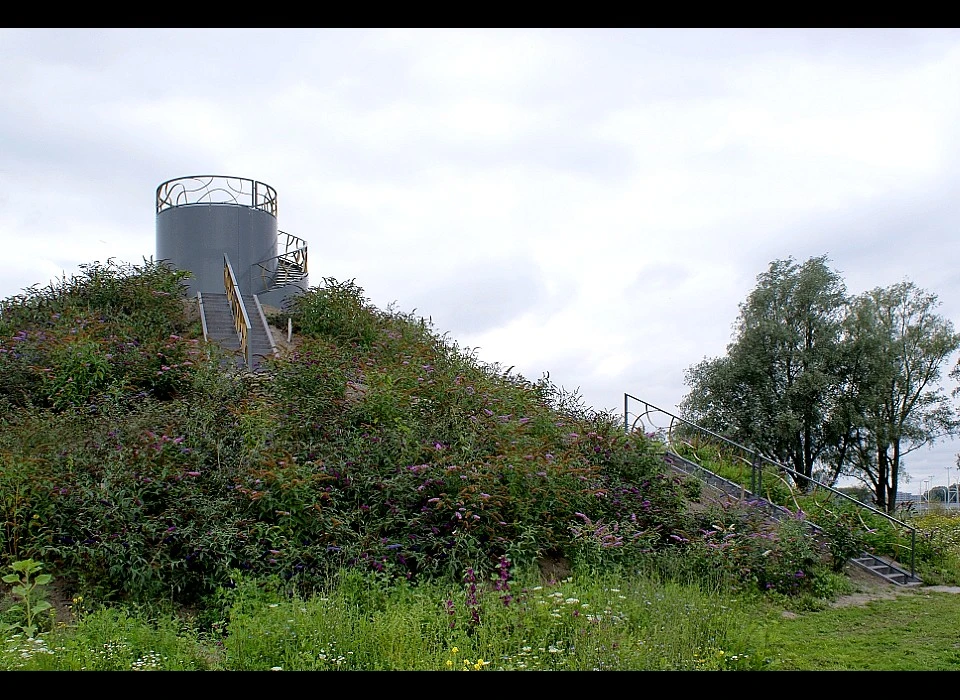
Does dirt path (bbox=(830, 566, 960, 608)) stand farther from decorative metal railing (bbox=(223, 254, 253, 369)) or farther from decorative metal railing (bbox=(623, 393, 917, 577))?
decorative metal railing (bbox=(223, 254, 253, 369))

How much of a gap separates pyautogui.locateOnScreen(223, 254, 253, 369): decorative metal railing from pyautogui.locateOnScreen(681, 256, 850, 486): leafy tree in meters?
14.9

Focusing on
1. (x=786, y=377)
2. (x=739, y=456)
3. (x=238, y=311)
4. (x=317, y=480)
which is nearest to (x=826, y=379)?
(x=786, y=377)

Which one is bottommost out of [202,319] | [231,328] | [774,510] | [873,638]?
[873,638]

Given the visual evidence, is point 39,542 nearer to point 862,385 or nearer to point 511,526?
point 511,526

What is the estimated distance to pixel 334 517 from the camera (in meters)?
6.14

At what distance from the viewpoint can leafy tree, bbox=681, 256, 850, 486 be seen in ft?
76.2

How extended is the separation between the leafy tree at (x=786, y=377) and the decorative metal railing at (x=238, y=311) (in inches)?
587

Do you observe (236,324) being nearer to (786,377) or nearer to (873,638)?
(873,638)

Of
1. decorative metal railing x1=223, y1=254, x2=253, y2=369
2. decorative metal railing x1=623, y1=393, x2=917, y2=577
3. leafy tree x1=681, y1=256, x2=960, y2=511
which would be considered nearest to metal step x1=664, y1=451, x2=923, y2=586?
Answer: decorative metal railing x1=623, y1=393, x2=917, y2=577

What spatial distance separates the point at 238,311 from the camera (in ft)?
43.9

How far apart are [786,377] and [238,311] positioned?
17414 mm

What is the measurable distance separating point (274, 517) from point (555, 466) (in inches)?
113

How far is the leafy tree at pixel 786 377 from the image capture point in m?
23.2

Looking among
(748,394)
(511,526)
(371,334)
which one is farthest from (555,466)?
(748,394)
